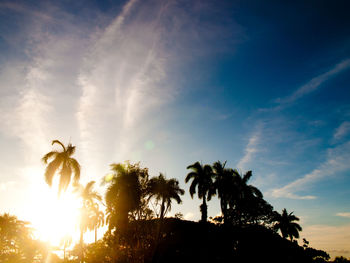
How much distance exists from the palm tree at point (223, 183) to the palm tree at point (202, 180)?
996 mm

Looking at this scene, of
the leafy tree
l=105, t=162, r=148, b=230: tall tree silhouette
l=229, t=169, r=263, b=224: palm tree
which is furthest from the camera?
l=229, t=169, r=263, b=224: palm tree

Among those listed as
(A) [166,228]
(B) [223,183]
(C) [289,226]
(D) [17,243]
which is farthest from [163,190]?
(C) [289,226]

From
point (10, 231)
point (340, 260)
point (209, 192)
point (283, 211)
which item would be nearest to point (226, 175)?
point (209, 192)

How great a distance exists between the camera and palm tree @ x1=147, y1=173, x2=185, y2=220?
968 inches

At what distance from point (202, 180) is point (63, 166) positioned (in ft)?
71.8

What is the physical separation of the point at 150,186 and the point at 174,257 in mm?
9522

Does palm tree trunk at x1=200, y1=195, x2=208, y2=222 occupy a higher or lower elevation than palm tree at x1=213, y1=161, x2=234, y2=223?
lower

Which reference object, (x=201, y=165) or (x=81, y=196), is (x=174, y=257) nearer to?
(x=201, y=165)

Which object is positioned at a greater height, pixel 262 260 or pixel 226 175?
pixel 226 175

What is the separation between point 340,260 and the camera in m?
21.2

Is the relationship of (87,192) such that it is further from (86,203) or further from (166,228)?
(166,228)

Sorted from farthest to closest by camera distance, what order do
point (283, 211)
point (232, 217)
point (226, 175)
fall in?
point (283, 211) → point (226, 175) → point (232, 217)

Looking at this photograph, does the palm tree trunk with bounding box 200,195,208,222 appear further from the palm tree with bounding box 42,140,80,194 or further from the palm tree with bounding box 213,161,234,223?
the palm tree with bounding box 42,140,80,194

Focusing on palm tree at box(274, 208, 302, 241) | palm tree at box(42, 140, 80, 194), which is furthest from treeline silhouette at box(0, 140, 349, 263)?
palm tree at box(274, 208, 302, 241)
